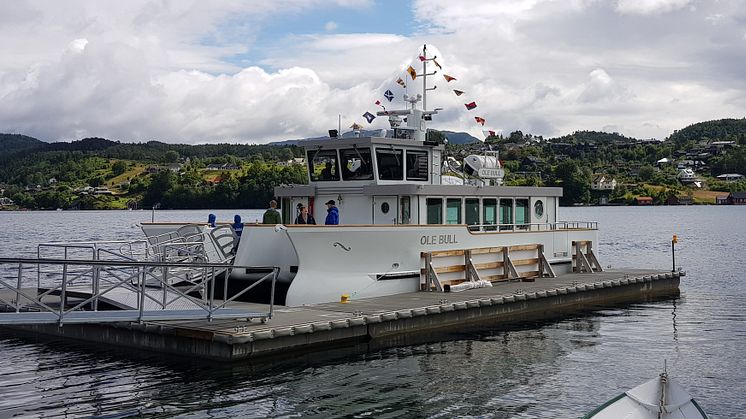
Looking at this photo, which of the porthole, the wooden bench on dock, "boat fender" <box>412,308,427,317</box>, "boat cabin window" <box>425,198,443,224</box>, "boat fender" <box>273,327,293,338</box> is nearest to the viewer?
"boat fender" <box>273,327,293,338</box>

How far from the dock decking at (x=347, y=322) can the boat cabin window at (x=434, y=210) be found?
217cm

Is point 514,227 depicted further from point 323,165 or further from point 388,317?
point 388,317

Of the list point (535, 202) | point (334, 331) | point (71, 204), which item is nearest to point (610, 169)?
point (71, 204)

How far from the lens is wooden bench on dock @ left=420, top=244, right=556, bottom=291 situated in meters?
21.1

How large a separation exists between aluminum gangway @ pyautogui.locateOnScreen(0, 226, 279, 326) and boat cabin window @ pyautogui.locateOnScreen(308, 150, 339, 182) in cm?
316

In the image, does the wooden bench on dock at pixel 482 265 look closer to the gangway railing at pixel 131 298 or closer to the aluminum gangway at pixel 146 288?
the aluminum gangway at pixel 146 288

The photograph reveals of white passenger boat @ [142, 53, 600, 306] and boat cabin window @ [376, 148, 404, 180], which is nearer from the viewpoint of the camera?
white passenger boat @ [142, 53, 600, 306]

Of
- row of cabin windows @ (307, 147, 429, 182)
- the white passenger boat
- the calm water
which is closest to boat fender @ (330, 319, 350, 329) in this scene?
the calm water

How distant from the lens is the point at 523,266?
24.7 metres

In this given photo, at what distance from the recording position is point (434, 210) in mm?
22109

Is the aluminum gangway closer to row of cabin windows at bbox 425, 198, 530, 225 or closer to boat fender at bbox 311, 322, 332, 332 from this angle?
boat fender at bbox 311, 322, 332, 332

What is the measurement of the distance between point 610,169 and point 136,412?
16105 cm

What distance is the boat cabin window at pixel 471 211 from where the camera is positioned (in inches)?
916

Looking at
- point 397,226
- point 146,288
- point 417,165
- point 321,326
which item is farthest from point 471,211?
point 146,288
